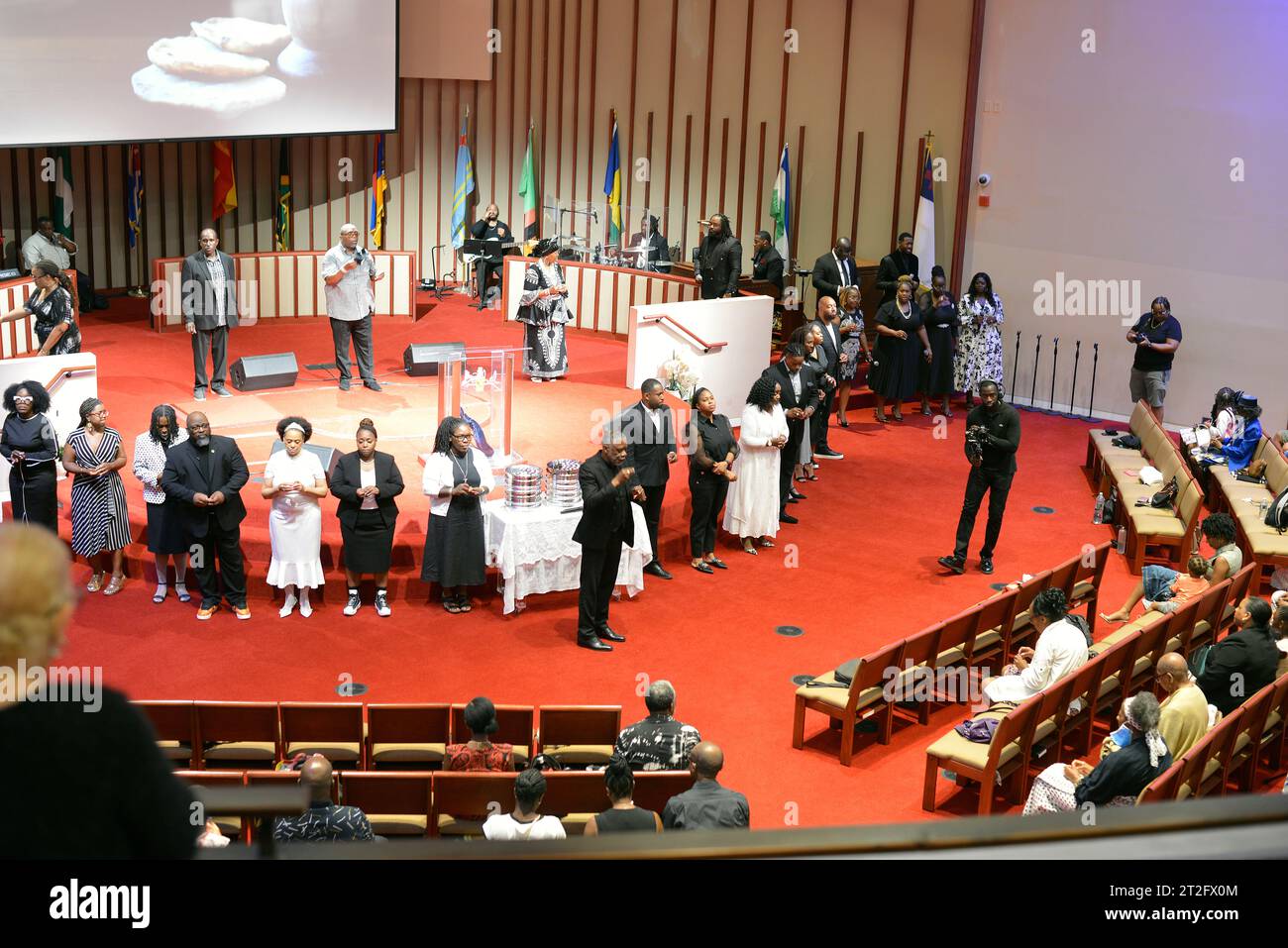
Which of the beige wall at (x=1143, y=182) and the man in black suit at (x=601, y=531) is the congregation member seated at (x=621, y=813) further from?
the beige wall at (x=1143, y=182)

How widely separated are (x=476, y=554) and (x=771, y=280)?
7564 millimetres

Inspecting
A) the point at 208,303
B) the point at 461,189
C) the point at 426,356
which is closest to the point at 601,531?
the point at 208,303

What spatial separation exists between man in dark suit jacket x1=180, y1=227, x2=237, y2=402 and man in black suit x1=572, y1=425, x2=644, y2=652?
5.15 m

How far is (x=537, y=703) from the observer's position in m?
8.23

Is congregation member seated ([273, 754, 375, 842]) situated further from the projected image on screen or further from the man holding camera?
the projected image on screen

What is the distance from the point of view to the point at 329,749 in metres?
7.02

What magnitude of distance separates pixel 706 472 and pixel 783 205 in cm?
755

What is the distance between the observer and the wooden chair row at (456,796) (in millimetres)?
6191

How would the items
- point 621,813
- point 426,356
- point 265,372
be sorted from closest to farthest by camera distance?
point 621,813, point 265,372, point 426,356

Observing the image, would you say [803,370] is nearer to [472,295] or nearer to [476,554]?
[476,554]

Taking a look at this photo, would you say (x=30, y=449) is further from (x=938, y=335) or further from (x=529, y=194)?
(x=529, y=194)

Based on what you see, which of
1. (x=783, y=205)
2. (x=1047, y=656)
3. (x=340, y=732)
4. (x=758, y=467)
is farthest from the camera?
(x=783, y=205)

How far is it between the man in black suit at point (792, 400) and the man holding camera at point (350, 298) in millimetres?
4163
